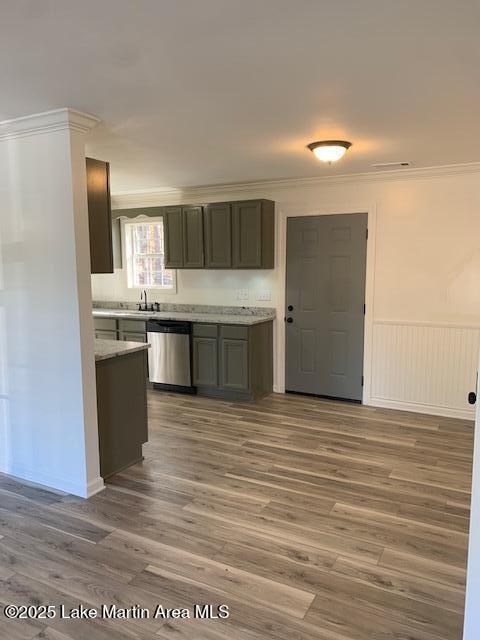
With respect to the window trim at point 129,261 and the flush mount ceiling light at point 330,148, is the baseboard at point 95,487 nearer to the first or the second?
the flush mount ceiling light at point 330,148

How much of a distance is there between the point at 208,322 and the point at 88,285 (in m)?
2.33

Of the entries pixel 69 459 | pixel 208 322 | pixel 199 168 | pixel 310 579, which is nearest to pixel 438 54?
pixel 310 579

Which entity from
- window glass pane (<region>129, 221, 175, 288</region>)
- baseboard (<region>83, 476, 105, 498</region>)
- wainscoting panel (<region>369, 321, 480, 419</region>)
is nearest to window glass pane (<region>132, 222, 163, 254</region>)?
window glass pane (<region>129, 221, 175, 288</region>)

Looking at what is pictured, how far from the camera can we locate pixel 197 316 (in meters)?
5.43

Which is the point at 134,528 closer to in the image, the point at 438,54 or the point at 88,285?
the point at 88,285

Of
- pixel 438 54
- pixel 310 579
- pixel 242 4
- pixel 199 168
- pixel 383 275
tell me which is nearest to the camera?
pixel 242 4

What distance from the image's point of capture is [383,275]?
15.7 feet

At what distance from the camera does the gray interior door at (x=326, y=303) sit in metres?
4.94

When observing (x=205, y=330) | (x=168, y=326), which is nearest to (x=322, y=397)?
(x=205, y=330)

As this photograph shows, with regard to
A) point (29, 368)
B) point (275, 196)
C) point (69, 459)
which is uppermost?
point (275, 196)

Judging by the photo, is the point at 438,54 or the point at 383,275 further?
the point at 383,275

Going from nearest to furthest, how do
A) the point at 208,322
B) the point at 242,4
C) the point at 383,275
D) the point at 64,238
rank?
the point at 242,4 → the point at 64,238 → the point at 383,275 → the point at 208,322

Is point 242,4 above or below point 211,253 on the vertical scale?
above

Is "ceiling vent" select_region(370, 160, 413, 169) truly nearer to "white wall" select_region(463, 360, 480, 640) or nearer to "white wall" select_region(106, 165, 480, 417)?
"white wall" select_region(106, 165, 480, 417)
